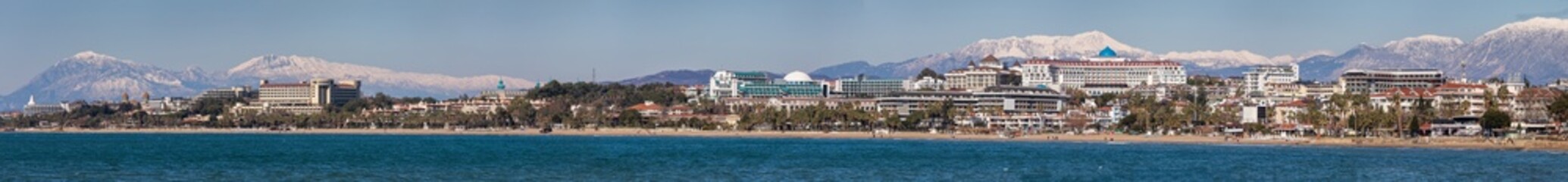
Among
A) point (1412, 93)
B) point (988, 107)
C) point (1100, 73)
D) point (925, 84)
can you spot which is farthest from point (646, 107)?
point (1412, 93)

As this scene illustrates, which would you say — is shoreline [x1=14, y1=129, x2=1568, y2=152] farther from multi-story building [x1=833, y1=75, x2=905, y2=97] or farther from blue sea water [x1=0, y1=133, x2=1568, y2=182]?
multi-story building [x1=833, y1=75, x2=905, y2=97]

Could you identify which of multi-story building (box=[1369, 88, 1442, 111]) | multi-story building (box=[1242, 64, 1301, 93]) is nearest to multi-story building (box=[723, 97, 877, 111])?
multi-story building (box=[1242, 64, 1301, 93])

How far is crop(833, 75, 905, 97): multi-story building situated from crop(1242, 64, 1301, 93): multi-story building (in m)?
25.1

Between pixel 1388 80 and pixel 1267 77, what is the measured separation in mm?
11248

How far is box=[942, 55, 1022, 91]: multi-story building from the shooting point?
570ft

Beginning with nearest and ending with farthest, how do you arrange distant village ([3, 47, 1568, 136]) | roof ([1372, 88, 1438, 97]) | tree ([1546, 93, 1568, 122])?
tree ([1546, 93, 1568, 122])
distant village ([3, 47, 1568, 136])
roof ([1372, 88, 1438, 97])

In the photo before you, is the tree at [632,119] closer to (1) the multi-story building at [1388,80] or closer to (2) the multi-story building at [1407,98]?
(2) the multi-story building at [1407,98]

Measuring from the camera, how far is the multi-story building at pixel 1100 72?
6924 inches

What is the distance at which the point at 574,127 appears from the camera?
145m

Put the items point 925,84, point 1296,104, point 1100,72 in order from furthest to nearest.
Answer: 1. point 1100,72
2. point 925,84
3. point 1296,104

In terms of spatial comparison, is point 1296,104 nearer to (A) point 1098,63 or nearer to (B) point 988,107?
→ (B) point 988,107

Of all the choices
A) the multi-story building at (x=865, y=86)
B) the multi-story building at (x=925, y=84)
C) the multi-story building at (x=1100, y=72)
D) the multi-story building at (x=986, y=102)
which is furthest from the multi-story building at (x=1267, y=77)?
the multi-story building at (x=865, y=86)

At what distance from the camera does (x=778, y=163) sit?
63625 millimetres

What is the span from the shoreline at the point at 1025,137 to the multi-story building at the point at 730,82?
102 feet
